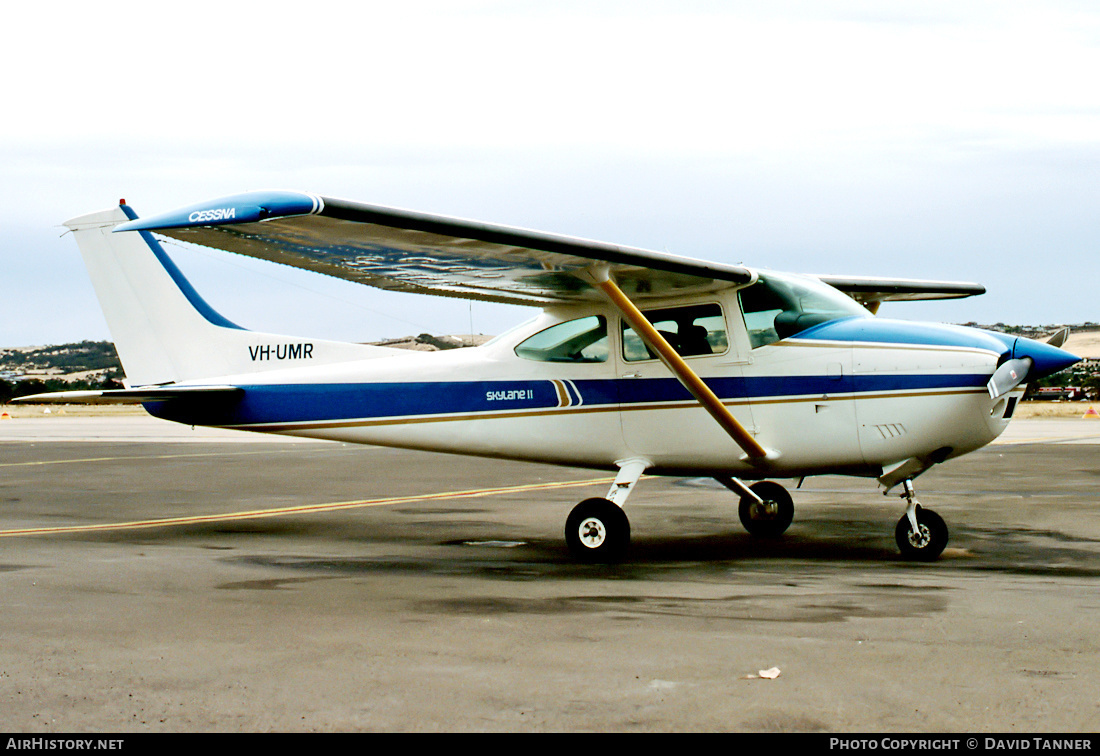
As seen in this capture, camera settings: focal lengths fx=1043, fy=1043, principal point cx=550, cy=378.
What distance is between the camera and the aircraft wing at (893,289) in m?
11.9

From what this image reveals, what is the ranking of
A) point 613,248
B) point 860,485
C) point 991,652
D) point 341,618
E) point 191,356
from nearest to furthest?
point 991,652 < point 341,618 < point 613,248 < point 191,356 < point 860,485

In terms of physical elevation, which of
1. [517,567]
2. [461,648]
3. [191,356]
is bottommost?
[517,567]

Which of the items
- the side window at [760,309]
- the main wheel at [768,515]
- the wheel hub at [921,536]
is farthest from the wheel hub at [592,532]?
the wheel hub at [921,536]

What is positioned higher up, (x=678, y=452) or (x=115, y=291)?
(x=115, y=291)

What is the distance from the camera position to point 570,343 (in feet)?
32.4

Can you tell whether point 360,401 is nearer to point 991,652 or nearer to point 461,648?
point 461,648

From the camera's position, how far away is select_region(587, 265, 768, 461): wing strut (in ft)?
28.5

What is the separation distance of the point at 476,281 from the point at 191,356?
420cm

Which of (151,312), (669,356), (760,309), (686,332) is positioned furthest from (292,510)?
(760,309)

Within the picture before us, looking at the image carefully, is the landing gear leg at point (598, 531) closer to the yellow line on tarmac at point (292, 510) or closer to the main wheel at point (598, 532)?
the main wheel at point (598, 532)

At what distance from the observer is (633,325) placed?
8797mm

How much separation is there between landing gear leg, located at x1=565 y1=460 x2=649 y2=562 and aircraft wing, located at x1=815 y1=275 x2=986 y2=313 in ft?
14.1

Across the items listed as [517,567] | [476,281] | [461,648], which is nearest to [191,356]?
[476,281]

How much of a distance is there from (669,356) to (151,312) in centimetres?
673
